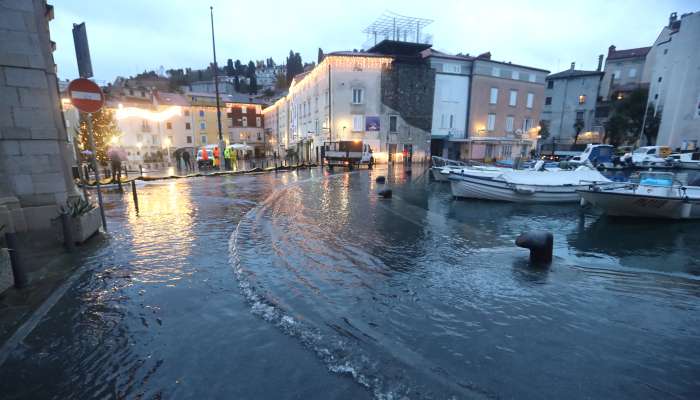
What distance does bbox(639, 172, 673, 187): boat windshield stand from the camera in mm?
10328

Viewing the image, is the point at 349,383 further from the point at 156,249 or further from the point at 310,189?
Answer: the point at 310,189

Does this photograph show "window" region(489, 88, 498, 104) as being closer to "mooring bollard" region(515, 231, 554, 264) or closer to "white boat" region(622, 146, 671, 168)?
"white boat" region(622, 146, 671, 168)

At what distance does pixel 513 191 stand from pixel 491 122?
31.4 meters

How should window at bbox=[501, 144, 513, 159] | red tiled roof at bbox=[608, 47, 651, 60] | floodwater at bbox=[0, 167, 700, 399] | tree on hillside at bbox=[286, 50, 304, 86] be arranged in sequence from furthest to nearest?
tree on hillside at bbox=[286, 50, 304, 86], red tiled roof at bbox=[608, 47, 651, 60], window at bbox=[501, 144, 513, 159], floodwater at bbox=[0, 167, 700, 399]

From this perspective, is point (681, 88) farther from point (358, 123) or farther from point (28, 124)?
point (28, 124)

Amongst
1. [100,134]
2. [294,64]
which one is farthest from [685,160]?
[294,64]

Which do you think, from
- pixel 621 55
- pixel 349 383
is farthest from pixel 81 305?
pixel 621 55

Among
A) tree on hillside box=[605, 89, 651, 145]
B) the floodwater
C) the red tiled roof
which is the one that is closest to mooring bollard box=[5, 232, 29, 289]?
the floodwater

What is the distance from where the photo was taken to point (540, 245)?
5793 mm

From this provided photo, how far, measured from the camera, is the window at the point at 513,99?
4084 cm

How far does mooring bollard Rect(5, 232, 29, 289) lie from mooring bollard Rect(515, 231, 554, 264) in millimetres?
7832

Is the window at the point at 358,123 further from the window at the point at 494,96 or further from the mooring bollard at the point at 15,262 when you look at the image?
the mooring bollard at the point at 15,262

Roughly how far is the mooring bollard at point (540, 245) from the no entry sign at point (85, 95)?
29.1 ft

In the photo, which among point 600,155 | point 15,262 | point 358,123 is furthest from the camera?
point 358,123
